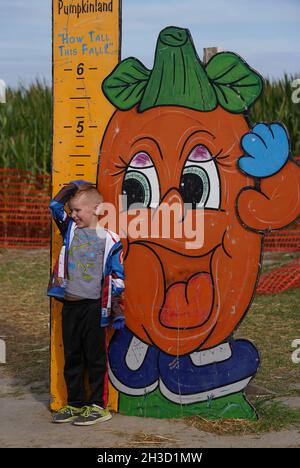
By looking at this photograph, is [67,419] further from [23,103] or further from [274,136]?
[23,103]

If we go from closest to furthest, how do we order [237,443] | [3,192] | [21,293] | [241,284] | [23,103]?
[237,443] → [241,284] → [21,293] → [3,192] → [23,103]

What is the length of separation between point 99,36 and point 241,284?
5.99 feet

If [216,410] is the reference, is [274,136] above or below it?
above

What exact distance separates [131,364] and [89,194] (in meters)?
1.13

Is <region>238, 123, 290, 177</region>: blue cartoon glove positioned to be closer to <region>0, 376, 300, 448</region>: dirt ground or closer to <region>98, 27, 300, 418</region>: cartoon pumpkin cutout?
<region>98, 27, 300, 418</region>: cartoon pumpkin cutout

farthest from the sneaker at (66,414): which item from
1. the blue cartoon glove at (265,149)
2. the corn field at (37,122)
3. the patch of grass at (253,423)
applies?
the corn field at (37,122)

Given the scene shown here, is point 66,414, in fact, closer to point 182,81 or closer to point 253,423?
point 253,423

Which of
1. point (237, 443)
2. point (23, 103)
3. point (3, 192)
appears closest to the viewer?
point (237, 443)

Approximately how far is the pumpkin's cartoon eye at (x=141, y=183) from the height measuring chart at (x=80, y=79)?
0.79 ft

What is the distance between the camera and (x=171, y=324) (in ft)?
18.0

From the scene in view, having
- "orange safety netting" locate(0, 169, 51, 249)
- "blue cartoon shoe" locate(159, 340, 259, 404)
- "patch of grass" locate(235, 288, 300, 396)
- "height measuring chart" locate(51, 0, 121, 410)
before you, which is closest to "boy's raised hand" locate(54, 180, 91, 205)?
"height measuring chart" locate(51, 0, 121, 410)

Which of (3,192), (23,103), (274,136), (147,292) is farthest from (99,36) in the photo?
(23,103)

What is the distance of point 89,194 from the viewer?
541cm

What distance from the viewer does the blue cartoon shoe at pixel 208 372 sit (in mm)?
5391
